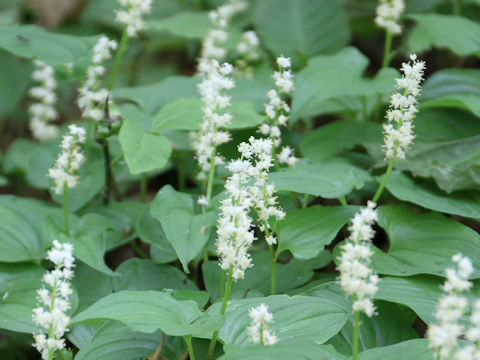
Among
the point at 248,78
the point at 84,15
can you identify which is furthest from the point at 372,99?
the point at 84,15

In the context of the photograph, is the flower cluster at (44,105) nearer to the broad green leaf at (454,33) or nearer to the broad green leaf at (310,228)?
the broad green leaf at (310,228)

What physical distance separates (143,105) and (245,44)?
957 millimetres

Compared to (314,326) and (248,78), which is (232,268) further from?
(248,78)

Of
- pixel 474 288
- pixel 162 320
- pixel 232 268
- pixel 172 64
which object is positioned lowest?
pixel 172 64

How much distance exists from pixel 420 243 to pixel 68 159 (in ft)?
5.58

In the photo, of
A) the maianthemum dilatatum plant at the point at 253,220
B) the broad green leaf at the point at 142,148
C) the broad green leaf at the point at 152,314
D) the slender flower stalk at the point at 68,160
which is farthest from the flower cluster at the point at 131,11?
the broad green leaf at the point at 152,314

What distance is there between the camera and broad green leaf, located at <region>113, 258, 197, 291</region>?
2.82 meters

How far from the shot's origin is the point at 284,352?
1.82 m

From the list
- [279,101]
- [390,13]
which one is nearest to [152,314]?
[279,101]

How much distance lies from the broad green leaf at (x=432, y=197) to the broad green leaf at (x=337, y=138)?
1.87 feet

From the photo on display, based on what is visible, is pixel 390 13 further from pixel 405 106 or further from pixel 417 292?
pixel 417 292

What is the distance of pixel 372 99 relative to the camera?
4.00m

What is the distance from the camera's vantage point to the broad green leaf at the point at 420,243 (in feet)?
8.13

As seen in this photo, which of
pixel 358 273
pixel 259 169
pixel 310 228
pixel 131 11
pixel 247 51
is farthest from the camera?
pixel 247 51
